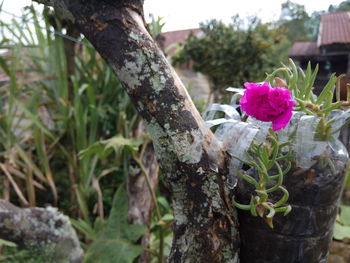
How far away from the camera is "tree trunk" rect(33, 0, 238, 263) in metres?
0.64

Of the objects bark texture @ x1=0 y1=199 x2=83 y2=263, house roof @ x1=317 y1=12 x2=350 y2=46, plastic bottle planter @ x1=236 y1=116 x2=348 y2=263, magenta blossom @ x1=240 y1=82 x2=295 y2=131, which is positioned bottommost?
bark texture @ x1=0 y1=199 x2=83 y2=263

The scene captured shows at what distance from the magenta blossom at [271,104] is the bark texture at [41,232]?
1.14 metres

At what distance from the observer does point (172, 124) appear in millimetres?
659

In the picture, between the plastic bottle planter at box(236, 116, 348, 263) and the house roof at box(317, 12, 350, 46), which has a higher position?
the house roof at box(317, 12, 350, 46)

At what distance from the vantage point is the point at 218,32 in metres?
3.71

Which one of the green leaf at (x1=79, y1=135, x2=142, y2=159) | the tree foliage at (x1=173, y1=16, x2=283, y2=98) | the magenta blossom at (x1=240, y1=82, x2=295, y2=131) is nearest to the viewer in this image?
the magenta blossom at (x1=240, y1=82, x2=295, y2=131)

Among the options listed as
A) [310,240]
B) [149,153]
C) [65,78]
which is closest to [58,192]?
[65,78]

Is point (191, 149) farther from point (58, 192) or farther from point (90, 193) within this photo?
point (58, 192)

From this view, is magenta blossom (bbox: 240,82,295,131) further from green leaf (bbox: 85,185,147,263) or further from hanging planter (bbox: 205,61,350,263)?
green leaf (bbox: 85,185,147,263)

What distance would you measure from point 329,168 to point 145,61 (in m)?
→ 0.39

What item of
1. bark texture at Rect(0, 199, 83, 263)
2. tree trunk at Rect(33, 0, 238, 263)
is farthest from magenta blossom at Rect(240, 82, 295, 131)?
bark texture at Rect(0, 199, 83, 263)

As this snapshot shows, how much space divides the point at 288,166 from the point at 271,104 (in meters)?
0.11

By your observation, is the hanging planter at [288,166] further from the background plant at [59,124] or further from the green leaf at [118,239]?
the background plant at [59,124]

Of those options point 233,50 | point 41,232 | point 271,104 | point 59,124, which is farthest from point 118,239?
point 233,50
